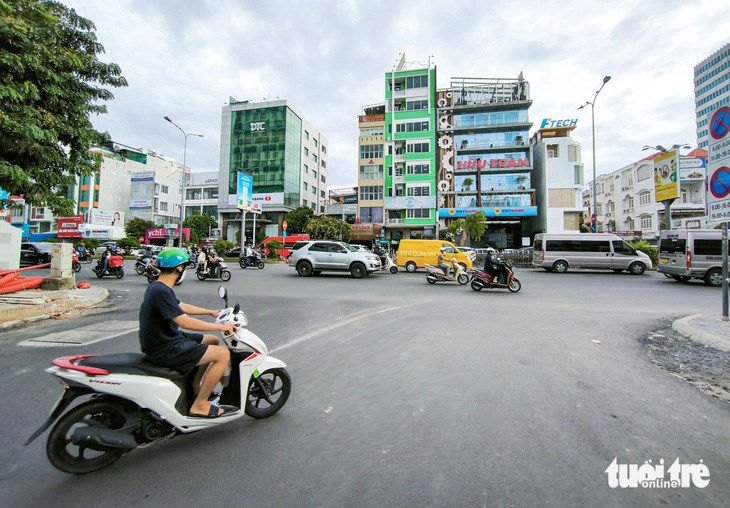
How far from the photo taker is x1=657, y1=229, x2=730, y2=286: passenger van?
13602 mm

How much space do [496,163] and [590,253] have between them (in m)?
31.7

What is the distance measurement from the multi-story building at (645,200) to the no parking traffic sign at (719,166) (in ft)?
155

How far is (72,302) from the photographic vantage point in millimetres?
9047

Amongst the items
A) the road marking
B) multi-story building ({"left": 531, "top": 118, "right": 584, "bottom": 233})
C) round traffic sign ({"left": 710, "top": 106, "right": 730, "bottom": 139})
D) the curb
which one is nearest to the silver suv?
the road marking

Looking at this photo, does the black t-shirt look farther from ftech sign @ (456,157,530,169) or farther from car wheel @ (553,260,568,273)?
ftech sign @ (456,157,530,169)

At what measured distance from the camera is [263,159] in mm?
56656

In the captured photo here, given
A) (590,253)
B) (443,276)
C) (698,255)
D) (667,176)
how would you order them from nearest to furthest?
(698,255) → (443,276) → (667,176) → (590,253)

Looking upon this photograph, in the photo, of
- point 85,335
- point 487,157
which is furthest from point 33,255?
point 487,157

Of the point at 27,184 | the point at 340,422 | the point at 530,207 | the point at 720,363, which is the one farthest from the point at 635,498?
the point at 530,207

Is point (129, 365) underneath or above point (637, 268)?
underneath

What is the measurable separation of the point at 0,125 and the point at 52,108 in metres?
1.51

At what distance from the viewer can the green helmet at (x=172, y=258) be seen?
2.82 metres

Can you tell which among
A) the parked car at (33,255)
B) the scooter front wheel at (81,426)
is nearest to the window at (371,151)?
the parked car at (33,255)

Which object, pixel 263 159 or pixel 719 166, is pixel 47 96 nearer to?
pixel 719 166
